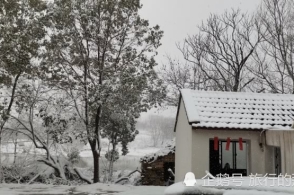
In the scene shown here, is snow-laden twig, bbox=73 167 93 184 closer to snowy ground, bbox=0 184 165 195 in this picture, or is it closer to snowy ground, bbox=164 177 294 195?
snowy ground, bbox=0 184 165 195

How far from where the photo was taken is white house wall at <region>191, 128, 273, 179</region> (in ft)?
37.6

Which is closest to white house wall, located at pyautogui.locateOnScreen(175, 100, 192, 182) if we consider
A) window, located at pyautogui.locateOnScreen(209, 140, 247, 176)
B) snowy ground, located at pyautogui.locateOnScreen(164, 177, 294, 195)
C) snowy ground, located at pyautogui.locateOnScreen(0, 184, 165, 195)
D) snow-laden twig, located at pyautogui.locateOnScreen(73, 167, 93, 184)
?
snowy ground, located at pyautogui.locateOnScreen(0, 184, 165, 195)

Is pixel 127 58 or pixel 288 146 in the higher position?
pixel 127 58

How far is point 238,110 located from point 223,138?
4.66 feet

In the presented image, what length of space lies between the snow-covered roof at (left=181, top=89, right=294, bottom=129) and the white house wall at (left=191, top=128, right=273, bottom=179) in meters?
0.35

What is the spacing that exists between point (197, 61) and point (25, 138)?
13717 millimetres

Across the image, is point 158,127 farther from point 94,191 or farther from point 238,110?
point 238,110

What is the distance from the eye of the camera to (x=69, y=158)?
23.5 metres

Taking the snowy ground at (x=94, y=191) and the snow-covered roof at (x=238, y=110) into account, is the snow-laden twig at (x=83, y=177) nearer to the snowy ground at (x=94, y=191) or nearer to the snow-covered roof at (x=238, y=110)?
the snowy ground at (x=94, y=191)

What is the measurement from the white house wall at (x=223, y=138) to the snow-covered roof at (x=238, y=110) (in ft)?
1.14

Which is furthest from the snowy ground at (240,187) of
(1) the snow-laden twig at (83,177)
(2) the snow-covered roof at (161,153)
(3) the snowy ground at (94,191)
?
(1) the snow-laden twig at (83,177)

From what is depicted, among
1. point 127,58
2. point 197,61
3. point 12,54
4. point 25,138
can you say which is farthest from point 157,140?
point 12,54

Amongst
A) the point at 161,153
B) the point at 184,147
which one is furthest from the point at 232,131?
the point at 161,153

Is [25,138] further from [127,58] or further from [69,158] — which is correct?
[127,58]
